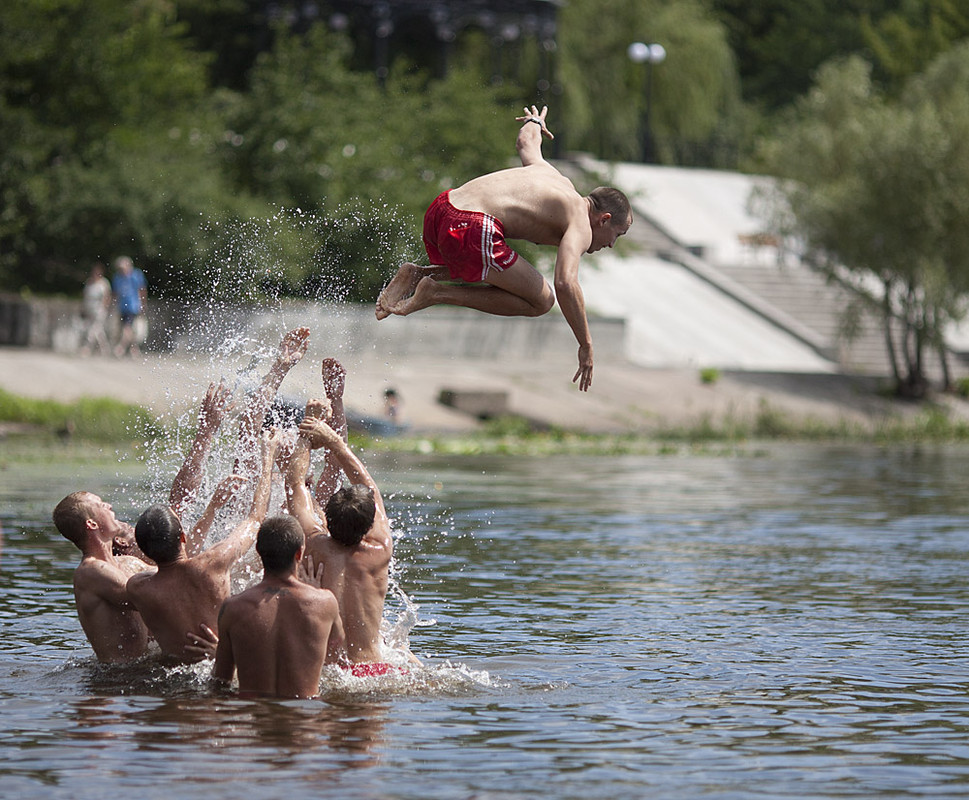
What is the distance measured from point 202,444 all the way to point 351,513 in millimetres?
1408

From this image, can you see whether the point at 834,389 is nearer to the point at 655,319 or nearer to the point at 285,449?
the point at 655,319

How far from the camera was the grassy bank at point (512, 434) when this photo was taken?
26.6m

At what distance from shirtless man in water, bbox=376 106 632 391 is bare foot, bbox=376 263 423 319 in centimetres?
14

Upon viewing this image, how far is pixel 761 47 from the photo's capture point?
75.5m

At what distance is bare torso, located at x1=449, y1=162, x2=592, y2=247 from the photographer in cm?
1038

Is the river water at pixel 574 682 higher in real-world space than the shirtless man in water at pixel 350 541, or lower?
lower

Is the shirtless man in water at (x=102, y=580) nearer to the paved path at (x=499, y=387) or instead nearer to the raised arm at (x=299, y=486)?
the raised arm at (x=299, y=486)

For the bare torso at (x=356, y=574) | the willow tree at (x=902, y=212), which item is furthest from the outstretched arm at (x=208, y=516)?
the willow tree at (x=902, y=212)

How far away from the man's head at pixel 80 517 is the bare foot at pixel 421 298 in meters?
2.20

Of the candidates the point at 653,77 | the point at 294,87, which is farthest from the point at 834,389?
the point at 653,77

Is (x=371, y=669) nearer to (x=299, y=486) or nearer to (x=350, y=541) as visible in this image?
(x=350, y=541)

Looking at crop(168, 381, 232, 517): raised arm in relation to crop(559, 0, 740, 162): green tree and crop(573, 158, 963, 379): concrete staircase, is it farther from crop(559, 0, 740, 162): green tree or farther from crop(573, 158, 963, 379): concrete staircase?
crop(559, 0, 740, 162): green tree

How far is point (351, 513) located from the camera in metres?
9.38

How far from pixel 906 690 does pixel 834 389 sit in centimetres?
3016
